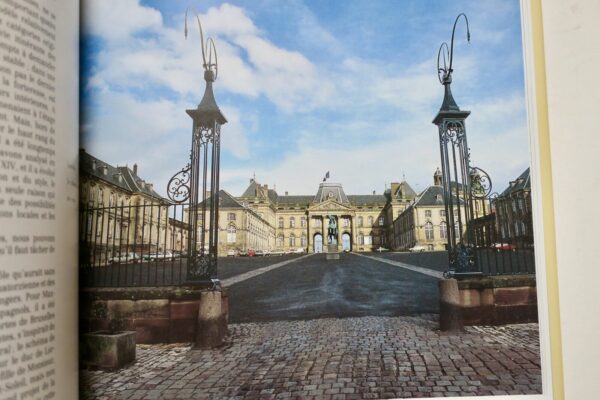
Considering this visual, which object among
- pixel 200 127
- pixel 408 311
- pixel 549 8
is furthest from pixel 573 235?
pixel 200 127

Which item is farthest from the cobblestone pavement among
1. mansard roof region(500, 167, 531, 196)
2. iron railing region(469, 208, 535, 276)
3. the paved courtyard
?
mansard roof region(500, 167, 531, 196)

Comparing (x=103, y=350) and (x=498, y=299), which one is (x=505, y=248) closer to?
(x=498, y=299)

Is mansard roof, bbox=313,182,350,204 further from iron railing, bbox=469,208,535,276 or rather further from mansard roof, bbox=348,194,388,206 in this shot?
iron railing, bbox=469,208,535,276

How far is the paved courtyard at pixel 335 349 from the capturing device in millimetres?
2064

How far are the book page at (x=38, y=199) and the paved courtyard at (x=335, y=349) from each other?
1.40 feet

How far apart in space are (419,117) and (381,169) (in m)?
0.35

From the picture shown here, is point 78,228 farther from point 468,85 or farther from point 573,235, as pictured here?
point 573,235

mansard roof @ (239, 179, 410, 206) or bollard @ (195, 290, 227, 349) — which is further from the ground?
mansard roof @ (239, 179, 410, 206)

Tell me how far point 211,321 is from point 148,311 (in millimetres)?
308

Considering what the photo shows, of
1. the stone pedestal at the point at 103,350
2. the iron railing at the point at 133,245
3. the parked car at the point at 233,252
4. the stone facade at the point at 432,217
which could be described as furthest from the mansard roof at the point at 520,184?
the stone pedestal at the point at 103,350

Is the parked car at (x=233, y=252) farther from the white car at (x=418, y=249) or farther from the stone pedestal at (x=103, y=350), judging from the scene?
the white car at (x=418, y=249)

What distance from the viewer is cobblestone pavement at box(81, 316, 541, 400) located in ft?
6.73

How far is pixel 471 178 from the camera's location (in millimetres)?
2408

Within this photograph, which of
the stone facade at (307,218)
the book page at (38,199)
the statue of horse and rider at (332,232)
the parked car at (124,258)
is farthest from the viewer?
the statue of horse and rider at (332,232)
